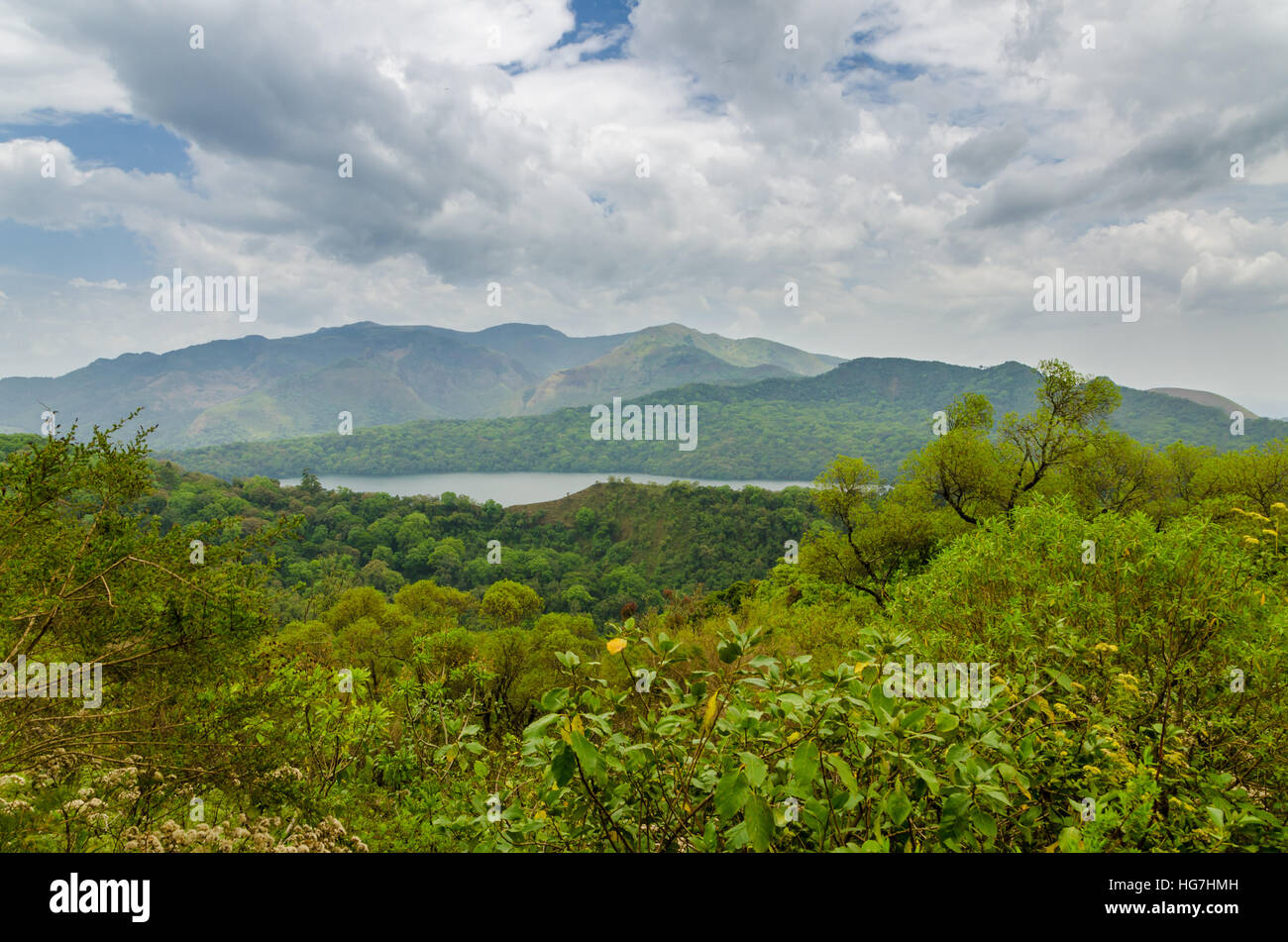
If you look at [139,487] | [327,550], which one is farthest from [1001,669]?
[327,550]

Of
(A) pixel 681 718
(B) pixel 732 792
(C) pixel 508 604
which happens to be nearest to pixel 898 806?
(B) pixel 732 792

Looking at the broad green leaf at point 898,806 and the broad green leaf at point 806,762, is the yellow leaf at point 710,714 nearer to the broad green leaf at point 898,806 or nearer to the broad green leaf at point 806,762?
the broad green leaf at point 806,762

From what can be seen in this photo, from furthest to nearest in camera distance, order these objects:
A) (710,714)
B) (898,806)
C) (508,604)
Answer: (508,604) < (710,714) < (898,806)

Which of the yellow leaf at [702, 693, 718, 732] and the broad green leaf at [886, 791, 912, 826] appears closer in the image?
the broad green leaf at [886, 791, 912, 826]

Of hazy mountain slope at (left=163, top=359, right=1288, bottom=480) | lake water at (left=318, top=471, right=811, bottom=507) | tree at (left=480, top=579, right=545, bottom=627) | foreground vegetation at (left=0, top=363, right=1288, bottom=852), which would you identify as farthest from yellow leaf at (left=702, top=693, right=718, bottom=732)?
hazy mountain slope at (left=163, top=359, right=1288, bottom=480)

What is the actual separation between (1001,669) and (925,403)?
206569 mm

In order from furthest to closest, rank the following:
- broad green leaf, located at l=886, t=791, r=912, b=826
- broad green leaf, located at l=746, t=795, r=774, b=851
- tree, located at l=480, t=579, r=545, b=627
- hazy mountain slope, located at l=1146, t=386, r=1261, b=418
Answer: hazy mountain slope, located at l=1146, t=386, r=1261, b=418
tree, located at l=480, t=579, r=545, b=627
broad green leaf, located at l=886, t=791, r=912, b=826
broad green leaf, located at l=746, t=795, r=774, b=851

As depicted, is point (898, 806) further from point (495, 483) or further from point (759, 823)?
point (495, 483)

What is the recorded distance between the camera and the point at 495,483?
150250 millimetres

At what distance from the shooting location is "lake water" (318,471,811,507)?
128m

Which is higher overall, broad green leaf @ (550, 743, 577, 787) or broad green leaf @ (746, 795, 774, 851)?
broad green leaf @ (550, 743, 577, 787)

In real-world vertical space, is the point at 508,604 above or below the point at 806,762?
below

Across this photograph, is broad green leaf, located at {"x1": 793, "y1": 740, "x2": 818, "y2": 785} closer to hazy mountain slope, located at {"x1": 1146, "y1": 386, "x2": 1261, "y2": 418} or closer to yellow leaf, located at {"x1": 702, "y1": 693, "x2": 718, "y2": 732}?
yellow leaf, located at {"x1": 702, "y1": 693, "x2": 718, "y2": 732}
